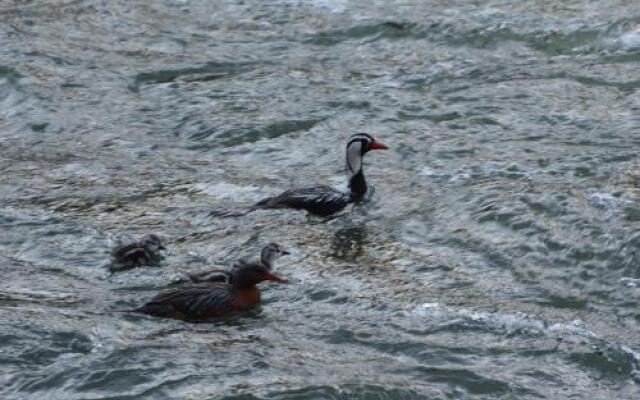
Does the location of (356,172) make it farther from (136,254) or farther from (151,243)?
(136,254)

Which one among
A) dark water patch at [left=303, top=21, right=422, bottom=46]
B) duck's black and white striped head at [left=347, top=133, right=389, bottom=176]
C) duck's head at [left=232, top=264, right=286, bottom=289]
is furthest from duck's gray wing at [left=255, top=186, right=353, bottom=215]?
dark water patch at [left=303, top=21, right=422, bottom=46]

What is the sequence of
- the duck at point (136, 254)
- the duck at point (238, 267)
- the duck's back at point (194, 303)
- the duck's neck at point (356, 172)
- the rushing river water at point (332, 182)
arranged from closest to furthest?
the rushing river water at point (332, 182) → the duck's back at point (194, 303) → the duck at point (238, 267) → the duck at point (136, 254) → the duck's neck at point (356, 172)

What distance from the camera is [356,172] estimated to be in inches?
522

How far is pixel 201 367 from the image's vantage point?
9.52 m

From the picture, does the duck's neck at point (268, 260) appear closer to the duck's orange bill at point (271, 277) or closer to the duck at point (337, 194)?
the duck's orange bill at point (271, 277)

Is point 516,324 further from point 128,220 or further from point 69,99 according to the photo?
point 69,99

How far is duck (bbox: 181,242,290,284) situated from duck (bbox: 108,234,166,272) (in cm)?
35

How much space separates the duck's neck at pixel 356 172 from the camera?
518 inches

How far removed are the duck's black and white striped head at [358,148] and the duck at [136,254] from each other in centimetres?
244

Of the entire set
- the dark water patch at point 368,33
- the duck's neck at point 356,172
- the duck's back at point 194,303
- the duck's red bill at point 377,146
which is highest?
the dark water patch at point 368,33

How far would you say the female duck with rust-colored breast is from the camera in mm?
10320

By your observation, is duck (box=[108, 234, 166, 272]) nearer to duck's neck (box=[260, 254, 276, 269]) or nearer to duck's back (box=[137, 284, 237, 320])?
duck's back (box=[137, 284, 237, 320])

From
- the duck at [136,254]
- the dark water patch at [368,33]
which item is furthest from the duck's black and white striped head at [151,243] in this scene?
the dark water patch at [368,33]

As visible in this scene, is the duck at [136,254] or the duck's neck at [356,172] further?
the duck's neck at [356,172]
